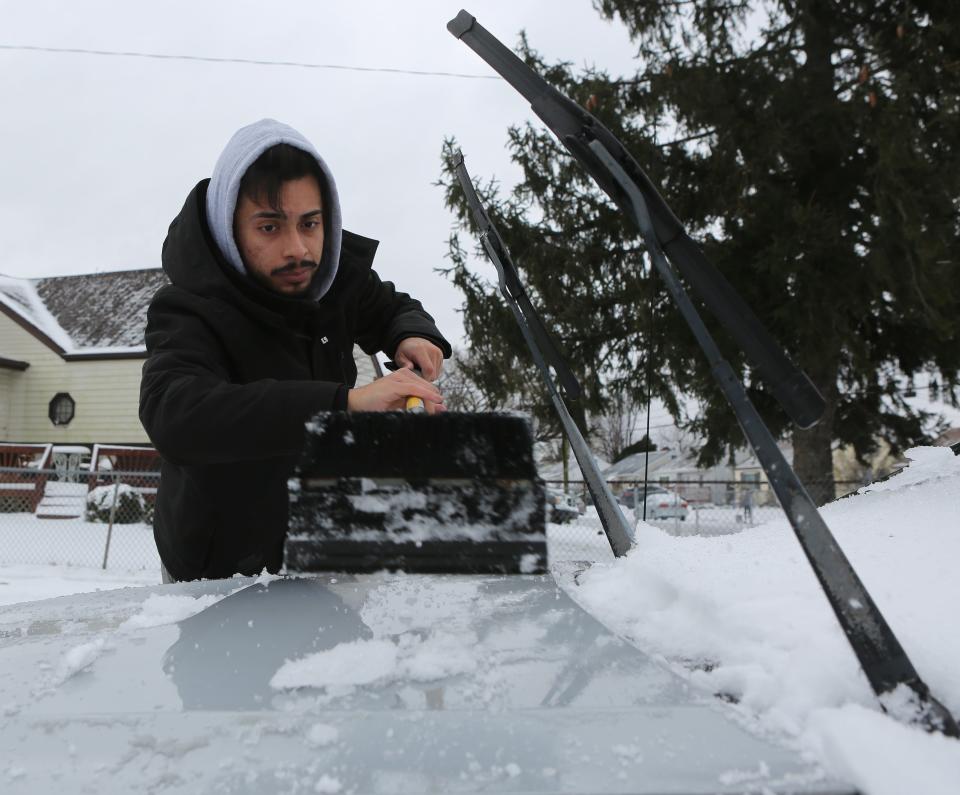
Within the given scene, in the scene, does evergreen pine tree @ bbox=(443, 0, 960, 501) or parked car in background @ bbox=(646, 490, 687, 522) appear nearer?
evergreen pine tree @ bbox=(443, 0, 960, 501)

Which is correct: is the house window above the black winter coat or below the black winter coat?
above

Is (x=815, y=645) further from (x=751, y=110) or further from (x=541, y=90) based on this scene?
(x=751, y=110)

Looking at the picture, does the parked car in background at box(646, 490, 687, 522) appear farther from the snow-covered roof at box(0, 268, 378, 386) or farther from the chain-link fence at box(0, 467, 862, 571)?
the snow-covered roof at box(0, 268, 378, 386)

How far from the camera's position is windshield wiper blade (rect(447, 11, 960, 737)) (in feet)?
1.86

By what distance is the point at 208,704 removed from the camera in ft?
2.04

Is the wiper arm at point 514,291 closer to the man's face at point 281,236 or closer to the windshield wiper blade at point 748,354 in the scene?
the man's face at point 281,236

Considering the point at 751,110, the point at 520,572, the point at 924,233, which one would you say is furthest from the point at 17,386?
the point at 520,572

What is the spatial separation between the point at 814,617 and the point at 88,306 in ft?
66.5

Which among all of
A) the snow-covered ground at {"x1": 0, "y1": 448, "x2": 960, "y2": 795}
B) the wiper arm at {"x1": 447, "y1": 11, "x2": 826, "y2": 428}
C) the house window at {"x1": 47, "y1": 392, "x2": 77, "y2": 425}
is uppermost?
the house window at {"x1": 47, "y1": 392, "x2": 77, "y2": 425}

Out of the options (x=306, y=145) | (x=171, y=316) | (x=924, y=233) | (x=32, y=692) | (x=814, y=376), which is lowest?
(x=32, y=692)

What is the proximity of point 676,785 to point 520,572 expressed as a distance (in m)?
0.74

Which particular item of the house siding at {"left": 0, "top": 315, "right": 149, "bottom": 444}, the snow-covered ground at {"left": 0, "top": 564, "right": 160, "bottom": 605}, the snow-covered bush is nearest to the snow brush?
the snow-covered ground at {"left": 0, "top": 564, "right": 160, "bottom": 605}

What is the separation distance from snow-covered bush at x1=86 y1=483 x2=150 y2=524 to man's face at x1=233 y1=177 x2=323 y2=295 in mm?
10985

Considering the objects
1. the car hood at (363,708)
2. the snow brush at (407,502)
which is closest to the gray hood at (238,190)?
the snow brush at (407,502)
